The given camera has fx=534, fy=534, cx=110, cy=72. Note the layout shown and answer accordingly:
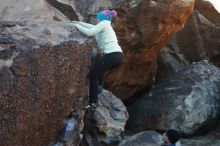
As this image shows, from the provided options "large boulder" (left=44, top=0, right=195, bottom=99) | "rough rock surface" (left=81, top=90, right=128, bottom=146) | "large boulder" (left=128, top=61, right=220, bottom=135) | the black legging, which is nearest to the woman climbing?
the black legging

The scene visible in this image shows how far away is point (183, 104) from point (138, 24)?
6.64 feet

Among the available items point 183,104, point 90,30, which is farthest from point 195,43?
point 90,30

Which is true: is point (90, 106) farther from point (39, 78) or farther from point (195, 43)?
point (195, 43)

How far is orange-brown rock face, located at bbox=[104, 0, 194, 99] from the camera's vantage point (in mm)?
Answer: 11227

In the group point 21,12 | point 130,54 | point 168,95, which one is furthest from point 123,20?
point 21,12

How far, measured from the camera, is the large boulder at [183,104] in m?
11.6

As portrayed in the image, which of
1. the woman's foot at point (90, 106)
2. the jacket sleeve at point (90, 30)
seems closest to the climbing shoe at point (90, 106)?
the woman's foot at point (90, 106)

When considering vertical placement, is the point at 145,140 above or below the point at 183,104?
above

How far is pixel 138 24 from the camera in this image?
1138 centimetres

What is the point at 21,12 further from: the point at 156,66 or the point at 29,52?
the point at 156,66

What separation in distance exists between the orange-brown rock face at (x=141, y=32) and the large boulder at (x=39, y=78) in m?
4.27

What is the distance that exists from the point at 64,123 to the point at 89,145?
3.59 feet

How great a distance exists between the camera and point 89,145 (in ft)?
25.9

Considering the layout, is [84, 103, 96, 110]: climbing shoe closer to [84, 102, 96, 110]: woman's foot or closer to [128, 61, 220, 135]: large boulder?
[84, 102, 96, 110]: woman's foot
